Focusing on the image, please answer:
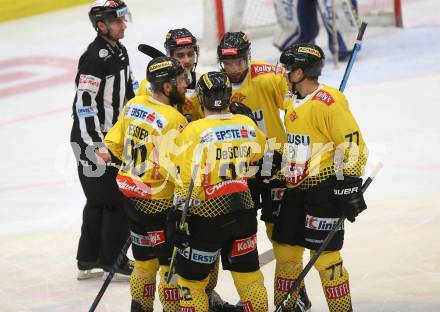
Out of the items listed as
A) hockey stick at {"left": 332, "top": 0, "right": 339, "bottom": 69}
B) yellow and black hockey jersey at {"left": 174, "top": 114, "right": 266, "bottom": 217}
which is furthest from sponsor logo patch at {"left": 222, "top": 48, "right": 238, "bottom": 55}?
hockey stick at {"left": 332, "top": 0, "right": 339, "bottom": 69}

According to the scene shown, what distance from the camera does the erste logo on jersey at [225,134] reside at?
179 inches

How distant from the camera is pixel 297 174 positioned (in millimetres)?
4863

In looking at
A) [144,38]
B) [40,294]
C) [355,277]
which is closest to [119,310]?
[40,294]

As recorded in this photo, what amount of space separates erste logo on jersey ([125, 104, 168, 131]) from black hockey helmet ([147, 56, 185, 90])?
11 cm

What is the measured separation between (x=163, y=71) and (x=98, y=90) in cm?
101

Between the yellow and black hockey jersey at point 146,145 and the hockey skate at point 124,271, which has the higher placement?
the yellow and black hockey jersey at point 146,145

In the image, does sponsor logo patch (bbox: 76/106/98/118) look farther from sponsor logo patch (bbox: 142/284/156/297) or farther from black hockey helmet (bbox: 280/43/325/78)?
black hockey helmet (bbox: 280/43/325/78)

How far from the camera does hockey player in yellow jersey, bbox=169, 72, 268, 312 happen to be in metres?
4.59

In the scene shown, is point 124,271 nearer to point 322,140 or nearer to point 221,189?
point 221,189

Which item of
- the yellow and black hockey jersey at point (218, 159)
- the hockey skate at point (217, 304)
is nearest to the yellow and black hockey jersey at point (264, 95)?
the yellow and black hockey jersey at point (218, 159)

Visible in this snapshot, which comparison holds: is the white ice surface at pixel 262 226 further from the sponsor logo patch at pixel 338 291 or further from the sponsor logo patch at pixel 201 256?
the sponsor logo patch at pixel 201 256

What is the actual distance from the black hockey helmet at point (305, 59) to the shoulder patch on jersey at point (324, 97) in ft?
0.35

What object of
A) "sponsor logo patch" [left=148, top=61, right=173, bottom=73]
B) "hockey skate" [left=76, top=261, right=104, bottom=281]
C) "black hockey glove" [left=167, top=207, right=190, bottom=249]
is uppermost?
"sponsor logo patch" [left=148, top=61, right=173, bottom=73]

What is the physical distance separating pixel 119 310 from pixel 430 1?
7208mm
